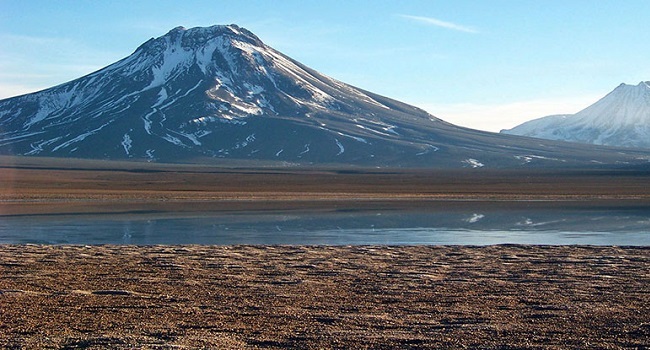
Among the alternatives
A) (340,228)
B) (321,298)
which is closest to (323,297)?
(321,298)

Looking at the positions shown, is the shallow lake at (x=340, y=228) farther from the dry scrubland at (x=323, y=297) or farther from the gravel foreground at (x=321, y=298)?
the gravel foreground at (x=321, y=298)

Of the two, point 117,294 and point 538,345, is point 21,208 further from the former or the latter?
point 538,345

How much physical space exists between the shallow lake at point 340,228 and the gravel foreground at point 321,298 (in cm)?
468

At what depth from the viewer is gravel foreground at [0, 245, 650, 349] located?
12.9 m

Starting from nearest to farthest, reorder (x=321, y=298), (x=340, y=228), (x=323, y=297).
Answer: (x=321, y=298) < (x=323, y=297) < (x=340, y=228)

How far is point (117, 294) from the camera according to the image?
1725 centimetres

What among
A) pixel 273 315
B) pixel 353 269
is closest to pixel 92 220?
pixel 353 269

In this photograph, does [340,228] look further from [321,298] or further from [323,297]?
[321,298]

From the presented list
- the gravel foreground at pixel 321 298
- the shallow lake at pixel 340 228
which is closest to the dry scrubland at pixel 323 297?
the gravel foreground at pixel 321 298

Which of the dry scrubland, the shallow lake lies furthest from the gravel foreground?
the shallow lake

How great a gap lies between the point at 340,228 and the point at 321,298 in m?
20.0

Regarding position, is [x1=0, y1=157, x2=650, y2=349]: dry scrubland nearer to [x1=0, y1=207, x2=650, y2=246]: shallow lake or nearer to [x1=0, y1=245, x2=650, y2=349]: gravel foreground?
[x1=0, y1=245, x2=650, y2=349]: gravel foreground

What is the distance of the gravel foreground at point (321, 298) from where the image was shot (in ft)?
42.5

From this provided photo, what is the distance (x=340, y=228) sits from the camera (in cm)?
3709
